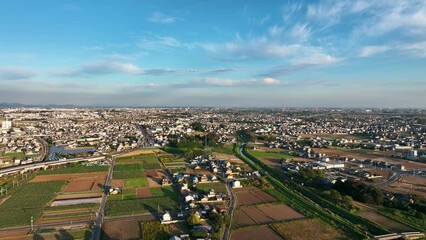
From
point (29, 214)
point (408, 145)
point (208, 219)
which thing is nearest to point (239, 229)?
point (208, 219)

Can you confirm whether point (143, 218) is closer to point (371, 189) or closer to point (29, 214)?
point (29, 214)

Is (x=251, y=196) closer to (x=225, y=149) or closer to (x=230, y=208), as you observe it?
(x=230, y=208)

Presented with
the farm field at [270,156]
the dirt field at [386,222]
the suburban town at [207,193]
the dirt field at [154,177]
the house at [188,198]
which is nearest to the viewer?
the suburban town at [207,193]

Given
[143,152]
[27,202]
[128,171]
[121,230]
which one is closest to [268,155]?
[143,152]

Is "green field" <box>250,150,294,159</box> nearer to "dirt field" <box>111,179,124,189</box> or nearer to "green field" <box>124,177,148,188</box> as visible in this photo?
"green field" <box>124,177,148,188</box>

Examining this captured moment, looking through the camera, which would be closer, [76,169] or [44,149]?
[76,169]

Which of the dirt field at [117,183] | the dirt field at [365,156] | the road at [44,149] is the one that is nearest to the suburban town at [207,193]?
the dirt field at [117,183]

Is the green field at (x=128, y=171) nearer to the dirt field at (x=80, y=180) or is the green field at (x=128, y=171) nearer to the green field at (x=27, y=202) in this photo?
the dirt field at (x=80, y=180)
